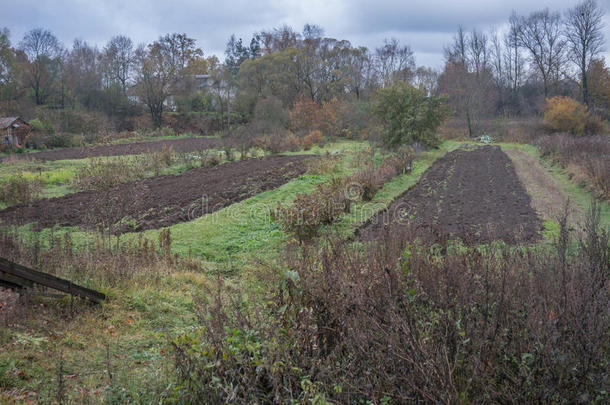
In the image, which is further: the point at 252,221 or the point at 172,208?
the point at 172,208

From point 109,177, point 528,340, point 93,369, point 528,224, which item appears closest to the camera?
point 528,340

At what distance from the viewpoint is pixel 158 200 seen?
13828mm

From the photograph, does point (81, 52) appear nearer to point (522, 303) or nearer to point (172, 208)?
point (172, 208)

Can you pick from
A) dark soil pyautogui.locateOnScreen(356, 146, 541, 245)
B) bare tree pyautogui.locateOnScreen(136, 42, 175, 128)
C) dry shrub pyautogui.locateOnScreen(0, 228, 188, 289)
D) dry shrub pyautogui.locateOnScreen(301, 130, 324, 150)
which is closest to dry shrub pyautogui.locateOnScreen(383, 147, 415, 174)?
dark soil pyautogui.locateOnScreen(356, 146, 541, 245)

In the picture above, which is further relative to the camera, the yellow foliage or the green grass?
the yellow foliage

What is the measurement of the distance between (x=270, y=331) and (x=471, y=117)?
45.1m

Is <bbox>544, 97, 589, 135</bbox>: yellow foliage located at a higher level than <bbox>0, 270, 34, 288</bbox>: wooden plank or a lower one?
higher

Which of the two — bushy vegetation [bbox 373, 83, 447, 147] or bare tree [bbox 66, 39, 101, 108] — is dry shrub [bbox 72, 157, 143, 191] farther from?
bare tree [bbox 66, 39, 101, 108]

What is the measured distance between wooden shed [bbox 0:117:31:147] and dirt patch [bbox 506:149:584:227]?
105 feet

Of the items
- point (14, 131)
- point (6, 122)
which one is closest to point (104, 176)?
point (6, 122)

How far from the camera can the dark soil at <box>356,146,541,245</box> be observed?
27.5 ft

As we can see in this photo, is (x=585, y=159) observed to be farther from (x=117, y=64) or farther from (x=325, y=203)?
(x=117, y=64)

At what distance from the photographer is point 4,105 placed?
40844mm

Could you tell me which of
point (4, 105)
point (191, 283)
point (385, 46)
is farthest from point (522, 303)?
point (385, 46)
